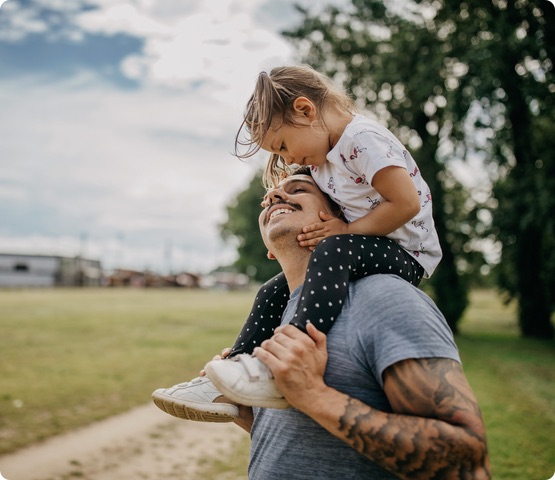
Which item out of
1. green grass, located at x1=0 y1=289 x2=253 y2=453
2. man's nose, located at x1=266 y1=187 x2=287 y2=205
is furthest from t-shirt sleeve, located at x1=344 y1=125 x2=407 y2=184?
green grass, located at x1=0 y1=289 x2=253 y2=453

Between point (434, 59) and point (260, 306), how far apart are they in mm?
16939

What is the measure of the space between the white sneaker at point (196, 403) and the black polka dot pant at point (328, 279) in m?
0.20

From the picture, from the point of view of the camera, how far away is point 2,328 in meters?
18.7

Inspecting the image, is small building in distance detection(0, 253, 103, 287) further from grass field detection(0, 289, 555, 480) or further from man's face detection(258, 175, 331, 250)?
man's face detection(258, 175, 331, 250)

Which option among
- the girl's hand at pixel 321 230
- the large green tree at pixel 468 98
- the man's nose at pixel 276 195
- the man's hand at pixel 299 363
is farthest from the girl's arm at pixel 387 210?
the large green tree at pixel 468 98

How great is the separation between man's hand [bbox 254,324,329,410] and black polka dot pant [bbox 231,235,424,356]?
105mm

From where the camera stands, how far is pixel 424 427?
4.65ft

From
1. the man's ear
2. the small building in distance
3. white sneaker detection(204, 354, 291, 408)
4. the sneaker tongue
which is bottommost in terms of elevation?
the small building in distance

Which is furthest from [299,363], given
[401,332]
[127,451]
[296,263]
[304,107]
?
[127,451]

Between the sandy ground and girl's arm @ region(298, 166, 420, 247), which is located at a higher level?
girl's arm @ region(298, 166, 420, 247)

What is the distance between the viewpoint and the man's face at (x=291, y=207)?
2150 millimetres

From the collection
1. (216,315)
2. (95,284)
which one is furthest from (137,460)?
(95,284)

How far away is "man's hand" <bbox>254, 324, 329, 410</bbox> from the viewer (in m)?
1.53

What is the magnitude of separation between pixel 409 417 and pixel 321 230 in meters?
0.89
